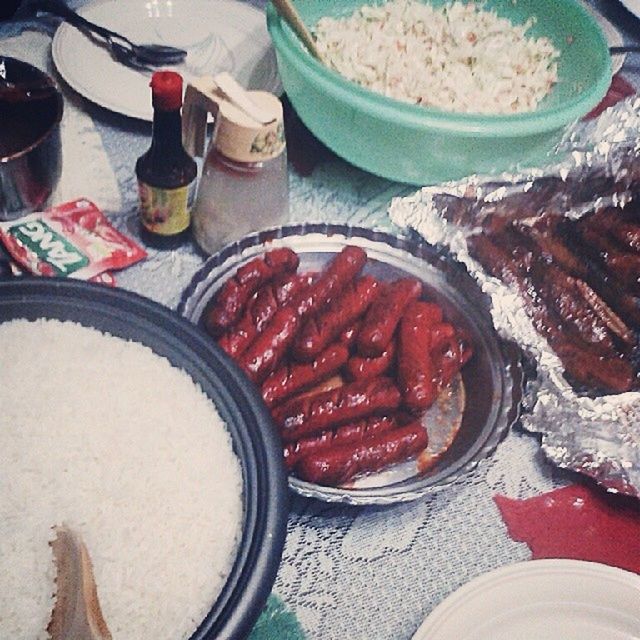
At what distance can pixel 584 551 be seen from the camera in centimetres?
119

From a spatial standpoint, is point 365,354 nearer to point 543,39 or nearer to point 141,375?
point 141,375

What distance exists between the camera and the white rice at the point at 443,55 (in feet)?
5.23

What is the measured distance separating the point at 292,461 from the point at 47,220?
28.0 inches

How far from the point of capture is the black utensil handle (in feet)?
5.90

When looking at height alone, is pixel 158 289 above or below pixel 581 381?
below

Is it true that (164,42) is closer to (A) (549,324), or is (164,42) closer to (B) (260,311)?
(B) (260,311)

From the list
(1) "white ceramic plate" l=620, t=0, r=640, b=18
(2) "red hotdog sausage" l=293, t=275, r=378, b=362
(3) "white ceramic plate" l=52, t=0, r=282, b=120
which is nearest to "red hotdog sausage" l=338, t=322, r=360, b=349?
(2) "red hotdog sausage" l=293, t=275, r=378, b=362

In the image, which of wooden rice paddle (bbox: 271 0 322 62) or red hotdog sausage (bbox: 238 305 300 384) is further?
wooden rice paddle (bbox: 271 0 322 62)

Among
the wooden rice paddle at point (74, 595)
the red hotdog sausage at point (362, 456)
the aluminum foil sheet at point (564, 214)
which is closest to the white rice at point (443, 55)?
the aluminum foil sheet at point (564, 214)

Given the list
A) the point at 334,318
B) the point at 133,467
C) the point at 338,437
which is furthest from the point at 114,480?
the point at 334,318

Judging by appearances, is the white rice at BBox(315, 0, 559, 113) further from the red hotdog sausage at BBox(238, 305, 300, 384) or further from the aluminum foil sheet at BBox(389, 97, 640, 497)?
the red hotdog sausage at BBox(238, 305, 300, 384)

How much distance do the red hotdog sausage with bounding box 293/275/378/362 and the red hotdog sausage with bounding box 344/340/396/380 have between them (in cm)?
6

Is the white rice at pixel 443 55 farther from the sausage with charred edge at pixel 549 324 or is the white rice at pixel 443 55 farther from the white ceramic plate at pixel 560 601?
the white ceramic plate at pixel 560 601

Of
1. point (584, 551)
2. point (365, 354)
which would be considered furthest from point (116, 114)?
point (584, 551)
